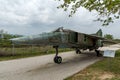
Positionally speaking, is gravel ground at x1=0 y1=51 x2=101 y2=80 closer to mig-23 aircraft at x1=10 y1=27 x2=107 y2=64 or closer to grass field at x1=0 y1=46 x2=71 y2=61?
mig-23 aircraft at x1=10 y1=27 x2=107 y2=64

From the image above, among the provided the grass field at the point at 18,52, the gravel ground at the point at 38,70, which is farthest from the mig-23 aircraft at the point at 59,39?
the grass field at the point at 18,52

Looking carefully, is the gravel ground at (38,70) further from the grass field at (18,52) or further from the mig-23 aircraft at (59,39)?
the grass field at (18,52)

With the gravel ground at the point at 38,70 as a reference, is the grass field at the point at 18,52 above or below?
above

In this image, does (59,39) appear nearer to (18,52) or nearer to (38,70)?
(38,70)

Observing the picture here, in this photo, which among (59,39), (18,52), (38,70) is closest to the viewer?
(38,70)

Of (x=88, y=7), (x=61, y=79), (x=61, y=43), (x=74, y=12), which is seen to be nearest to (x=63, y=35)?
(x=61, y=43)

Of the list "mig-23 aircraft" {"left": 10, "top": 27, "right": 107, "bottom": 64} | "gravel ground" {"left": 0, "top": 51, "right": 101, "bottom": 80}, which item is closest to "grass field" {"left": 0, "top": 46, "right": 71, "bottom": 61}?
"gravel ground" {"left": 0, "top": 51, "right": 101, "bottom": 80}

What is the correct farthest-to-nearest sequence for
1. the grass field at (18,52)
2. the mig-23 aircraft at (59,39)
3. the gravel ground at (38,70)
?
the grass field at (18,52), the mig-23 aircraft at (59,39), the gravel ground at (38,70)

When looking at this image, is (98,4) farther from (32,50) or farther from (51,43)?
(32,50)

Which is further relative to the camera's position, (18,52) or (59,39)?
(18,52)

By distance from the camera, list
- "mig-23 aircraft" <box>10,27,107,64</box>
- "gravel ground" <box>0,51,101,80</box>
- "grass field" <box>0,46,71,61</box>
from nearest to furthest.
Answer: "gravel ground" <box>0,51,101,80</box>, "mig-23 aircraft" <box>10,27,107,64</box>, "grass field" <box>0,46,71,61</box>

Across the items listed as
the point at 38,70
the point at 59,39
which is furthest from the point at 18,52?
the point at 38,70

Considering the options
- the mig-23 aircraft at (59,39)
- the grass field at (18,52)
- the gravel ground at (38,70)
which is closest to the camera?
the gravel ground at (38,70)

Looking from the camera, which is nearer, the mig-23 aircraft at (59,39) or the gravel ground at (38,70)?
the gravel ground at (38,70)
